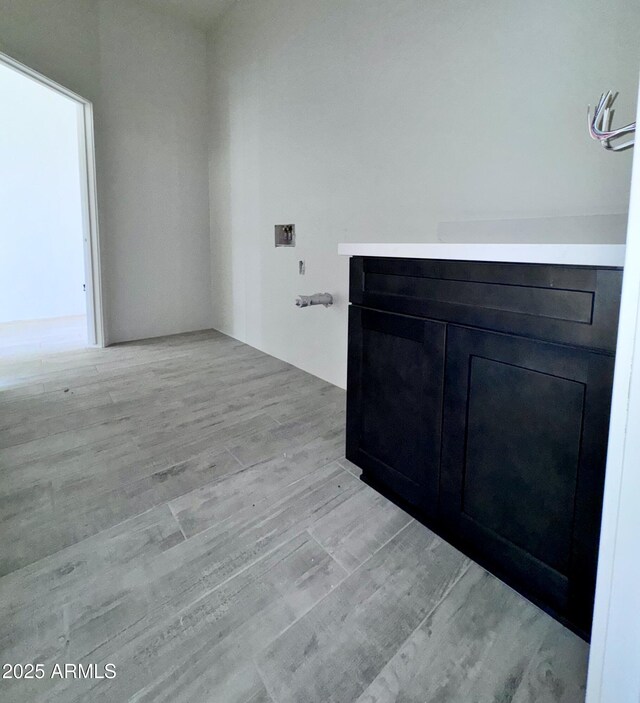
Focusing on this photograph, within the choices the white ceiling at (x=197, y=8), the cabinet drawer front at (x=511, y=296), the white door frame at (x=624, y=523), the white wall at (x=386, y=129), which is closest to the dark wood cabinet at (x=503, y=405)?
the cabinet drawer front at (x=511, y=296)

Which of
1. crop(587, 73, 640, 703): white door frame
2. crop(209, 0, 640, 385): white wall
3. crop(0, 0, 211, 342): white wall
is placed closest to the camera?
crop(587, 73, 640, 703): white door frame

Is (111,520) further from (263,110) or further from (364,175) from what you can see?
(263,110)

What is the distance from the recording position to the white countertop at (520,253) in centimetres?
69

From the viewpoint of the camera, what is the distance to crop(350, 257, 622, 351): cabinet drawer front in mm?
721

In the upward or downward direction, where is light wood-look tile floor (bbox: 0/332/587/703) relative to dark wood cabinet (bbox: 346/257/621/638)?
downward

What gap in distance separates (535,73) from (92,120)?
2900 mm

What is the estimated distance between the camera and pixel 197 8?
304 cm

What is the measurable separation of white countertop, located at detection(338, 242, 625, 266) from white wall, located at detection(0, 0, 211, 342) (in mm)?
2818

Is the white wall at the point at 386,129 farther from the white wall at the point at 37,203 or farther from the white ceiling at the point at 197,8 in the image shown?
the white wall at the point at 37,203

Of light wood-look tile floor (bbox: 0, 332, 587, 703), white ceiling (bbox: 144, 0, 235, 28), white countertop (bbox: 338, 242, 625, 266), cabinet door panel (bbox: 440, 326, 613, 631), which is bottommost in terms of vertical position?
light wood-look tile floor (bbox: 0, 332, 587, 703)

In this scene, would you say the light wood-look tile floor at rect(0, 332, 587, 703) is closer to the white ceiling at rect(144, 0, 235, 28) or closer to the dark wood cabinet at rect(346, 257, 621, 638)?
the dark wood cabinet at rect(346, 257, 621, 638)

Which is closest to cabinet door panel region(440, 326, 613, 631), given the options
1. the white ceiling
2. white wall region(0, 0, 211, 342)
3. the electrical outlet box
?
the electrical outlet box

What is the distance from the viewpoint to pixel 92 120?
2.82 m

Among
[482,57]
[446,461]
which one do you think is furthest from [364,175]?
[446,461]
